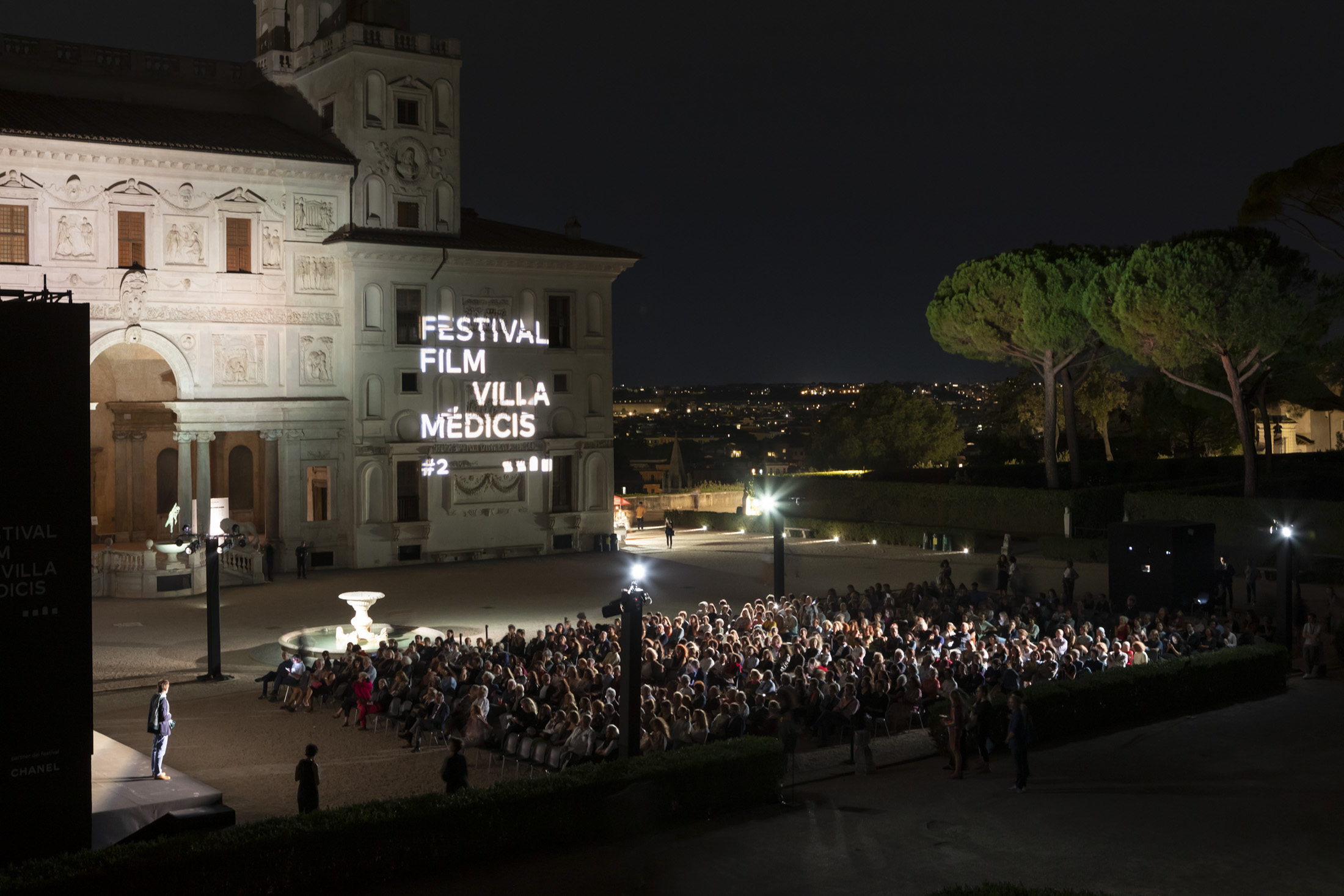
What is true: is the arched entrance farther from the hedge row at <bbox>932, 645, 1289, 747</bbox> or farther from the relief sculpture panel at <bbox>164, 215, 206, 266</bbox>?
the hedge row at <bbox>932, 645, 1289, 747</bbox>

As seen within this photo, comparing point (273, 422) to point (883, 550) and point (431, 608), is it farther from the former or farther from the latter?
point (883, 550)

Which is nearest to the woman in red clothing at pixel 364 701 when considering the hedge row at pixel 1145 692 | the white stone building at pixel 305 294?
the hedge row at pixel 1145 692

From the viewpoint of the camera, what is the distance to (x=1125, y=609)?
96.1 ft

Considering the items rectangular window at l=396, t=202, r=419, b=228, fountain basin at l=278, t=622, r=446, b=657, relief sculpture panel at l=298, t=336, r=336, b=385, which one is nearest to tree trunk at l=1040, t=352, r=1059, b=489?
rectangular window at l=396, t=202, r=419, b=228

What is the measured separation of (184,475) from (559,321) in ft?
45.5

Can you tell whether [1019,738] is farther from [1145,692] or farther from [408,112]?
[408,112]

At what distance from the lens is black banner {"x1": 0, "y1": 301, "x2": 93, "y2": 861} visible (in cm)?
1146

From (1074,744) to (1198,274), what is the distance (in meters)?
27.3

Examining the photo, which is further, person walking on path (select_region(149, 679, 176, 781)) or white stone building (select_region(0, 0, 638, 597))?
white stone building (select_region(0, 0, 638, 597))

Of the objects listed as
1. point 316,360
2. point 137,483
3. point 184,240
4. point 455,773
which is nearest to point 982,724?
point 455,773

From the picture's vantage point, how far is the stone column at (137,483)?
45.2 m

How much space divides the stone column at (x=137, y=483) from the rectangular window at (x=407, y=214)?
495 inches

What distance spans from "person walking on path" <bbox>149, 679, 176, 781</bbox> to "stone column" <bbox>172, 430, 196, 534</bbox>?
22708mm

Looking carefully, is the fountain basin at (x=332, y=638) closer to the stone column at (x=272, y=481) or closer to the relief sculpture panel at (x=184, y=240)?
the stone column at (x=272, y=481)
